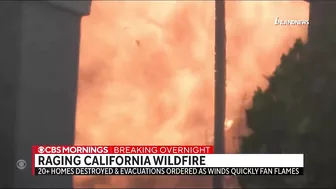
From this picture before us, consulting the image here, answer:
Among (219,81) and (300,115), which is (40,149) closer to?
(219,81)

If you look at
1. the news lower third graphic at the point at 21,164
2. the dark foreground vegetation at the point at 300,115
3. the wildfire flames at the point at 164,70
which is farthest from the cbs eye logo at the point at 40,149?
the dark foreground vegetation at the point at 300,115

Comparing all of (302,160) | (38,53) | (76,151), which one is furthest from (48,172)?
(302,160)

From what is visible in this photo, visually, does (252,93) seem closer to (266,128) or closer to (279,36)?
(266,128)

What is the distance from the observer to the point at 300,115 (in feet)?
10.5

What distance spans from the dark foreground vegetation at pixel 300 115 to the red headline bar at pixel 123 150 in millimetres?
380

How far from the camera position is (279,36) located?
10.6 feet

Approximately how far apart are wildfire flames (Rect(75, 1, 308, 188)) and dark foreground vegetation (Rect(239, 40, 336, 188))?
11 cm

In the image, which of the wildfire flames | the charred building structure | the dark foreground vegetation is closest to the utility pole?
the wildfire flames

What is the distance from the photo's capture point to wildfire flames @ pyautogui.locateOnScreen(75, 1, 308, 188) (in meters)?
3.16

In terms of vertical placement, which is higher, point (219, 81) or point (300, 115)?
point (219, 81)

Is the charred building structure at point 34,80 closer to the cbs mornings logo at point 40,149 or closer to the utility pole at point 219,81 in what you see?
the cbs mornings logo at point 40,149

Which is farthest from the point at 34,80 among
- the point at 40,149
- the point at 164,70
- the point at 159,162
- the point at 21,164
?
the point at 159,162

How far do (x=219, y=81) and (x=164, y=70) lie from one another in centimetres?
44

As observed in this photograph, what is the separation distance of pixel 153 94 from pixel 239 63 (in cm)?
72
